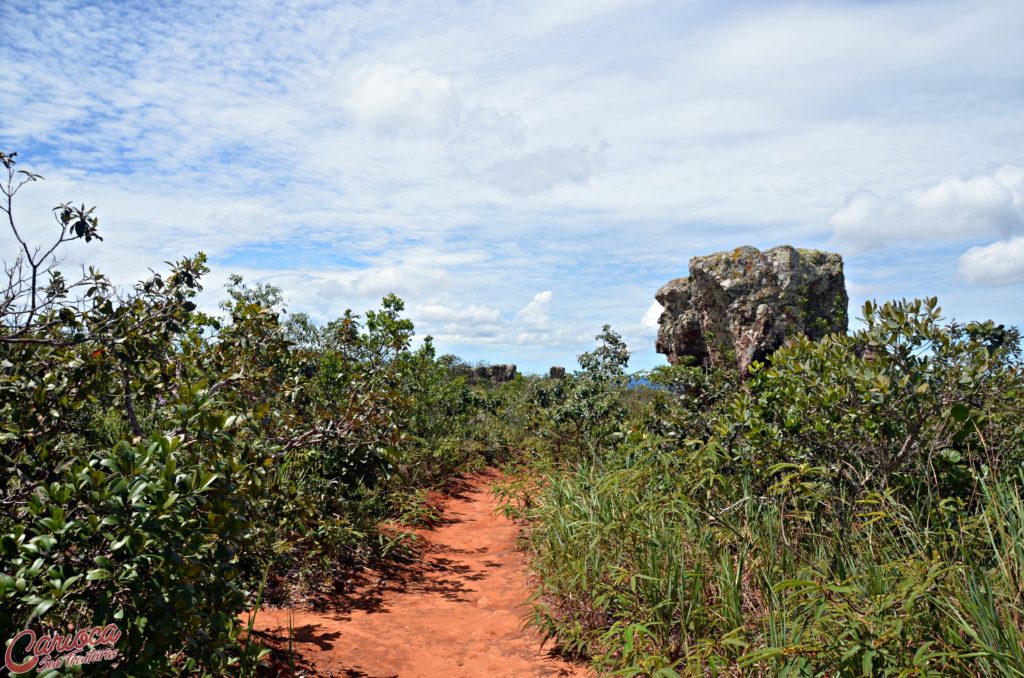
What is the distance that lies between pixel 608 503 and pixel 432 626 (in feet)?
5.87

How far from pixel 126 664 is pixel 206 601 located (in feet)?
1.16

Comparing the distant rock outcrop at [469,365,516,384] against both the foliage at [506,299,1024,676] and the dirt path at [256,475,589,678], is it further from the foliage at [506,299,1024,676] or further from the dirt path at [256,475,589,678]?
the foliage at [506,299,1024,676]

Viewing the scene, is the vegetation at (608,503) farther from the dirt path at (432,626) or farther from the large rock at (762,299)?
the large rock at (762,299)

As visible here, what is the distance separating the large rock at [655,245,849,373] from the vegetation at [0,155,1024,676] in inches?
167

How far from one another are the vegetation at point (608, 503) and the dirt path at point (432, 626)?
0.28m

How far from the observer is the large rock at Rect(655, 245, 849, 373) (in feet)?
36.8

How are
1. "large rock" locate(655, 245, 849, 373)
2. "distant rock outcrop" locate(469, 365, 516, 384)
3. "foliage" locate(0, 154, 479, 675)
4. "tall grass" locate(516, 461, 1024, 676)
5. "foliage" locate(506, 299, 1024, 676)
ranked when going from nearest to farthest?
"foliage" locate(0, 154, 479, 675), "tall grass" locate(516, 461, 1024, 676), "foliage" locate(506, 299, 1024, 676), "large rock" locate(655, 245, 849, 373), "distant rock outcrop" locate(469, 365, 516, 384)

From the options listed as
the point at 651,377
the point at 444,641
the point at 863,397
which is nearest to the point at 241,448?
the point at 444,641

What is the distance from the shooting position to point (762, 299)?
1144 centimetres

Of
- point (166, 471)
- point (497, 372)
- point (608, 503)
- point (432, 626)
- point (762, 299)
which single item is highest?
point (762, 299)

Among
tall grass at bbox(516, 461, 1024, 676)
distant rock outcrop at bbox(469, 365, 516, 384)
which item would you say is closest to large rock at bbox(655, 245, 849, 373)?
tall grass at bbox(516, 461, 1024, 676)

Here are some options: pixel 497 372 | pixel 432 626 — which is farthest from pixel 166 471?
pixel 497 372

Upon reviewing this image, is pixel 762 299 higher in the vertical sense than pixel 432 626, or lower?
higher

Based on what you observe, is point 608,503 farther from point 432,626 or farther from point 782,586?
point 782,586
